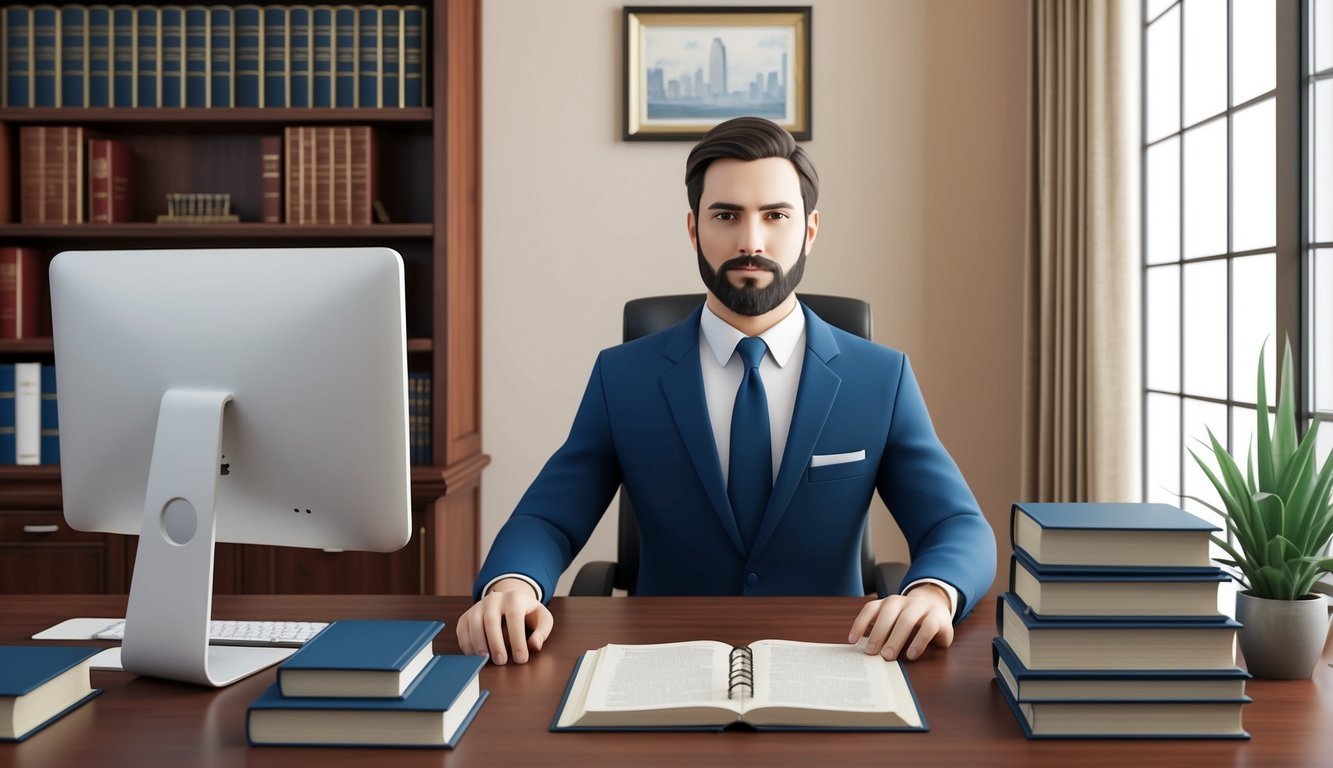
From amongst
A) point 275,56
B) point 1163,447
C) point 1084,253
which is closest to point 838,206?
point 1084,253

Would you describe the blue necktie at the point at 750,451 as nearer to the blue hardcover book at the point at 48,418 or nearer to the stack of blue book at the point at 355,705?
the stack of blue book at the point at 355,705

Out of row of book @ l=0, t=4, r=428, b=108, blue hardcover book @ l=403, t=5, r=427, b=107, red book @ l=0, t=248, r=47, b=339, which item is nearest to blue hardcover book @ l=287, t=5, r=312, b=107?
row of book @ l=0, t=4, r=428, b=108

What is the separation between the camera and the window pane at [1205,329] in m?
2.44

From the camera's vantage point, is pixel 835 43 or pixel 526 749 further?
pixel 835 43

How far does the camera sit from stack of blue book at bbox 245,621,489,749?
0.89m

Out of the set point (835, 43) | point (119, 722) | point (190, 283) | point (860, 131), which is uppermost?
point (835, 43)

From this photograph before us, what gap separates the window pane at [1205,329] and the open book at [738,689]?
176 centimetres

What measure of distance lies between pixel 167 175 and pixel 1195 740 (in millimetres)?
2962

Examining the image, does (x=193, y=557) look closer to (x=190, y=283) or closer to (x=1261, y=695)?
(x=190, y=283)

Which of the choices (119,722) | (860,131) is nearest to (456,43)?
(860,131)

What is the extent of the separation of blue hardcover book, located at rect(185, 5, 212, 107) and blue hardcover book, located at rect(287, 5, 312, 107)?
22 centimetres

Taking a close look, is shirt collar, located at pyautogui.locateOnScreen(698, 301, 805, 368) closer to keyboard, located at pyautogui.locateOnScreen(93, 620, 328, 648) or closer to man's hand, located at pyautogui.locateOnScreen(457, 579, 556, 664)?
man's hand, located at pyautogui.locateOnScreen(457, 579, 556, 664)

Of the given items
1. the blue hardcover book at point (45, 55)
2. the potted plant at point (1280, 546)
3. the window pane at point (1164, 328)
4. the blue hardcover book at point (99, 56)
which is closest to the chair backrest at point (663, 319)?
the potted plant at point (1280, 546)

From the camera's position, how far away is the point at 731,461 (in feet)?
5.07
